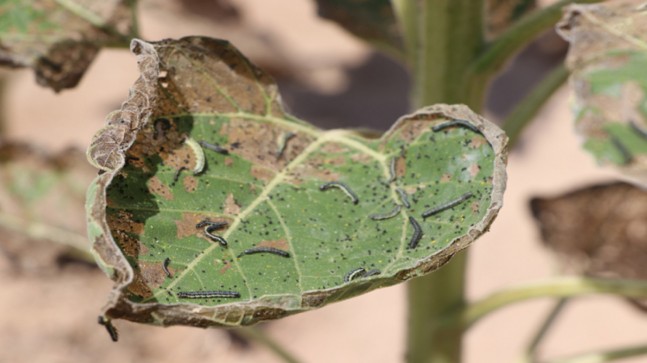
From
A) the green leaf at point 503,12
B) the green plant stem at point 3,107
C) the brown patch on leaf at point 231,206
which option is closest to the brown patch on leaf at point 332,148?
the brown patch on leaf at point 231,206

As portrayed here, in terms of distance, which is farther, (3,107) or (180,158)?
(3,107)

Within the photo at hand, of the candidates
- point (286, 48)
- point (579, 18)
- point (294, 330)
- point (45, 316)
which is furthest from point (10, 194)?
point (286, 48)

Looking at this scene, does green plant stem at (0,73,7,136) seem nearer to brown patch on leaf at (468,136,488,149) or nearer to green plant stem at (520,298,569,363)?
green plant stem at (520,298,569,363)

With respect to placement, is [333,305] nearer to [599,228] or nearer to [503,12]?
[599,228]

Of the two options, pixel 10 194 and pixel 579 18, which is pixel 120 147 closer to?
pixel 579 18

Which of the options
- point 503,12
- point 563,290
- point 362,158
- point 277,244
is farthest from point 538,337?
point 277,244

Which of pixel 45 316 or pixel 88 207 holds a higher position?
pixel 88 207

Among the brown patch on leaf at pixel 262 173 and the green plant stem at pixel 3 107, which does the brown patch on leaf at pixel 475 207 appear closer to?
the brown patch on leaf at pixel 262 173
